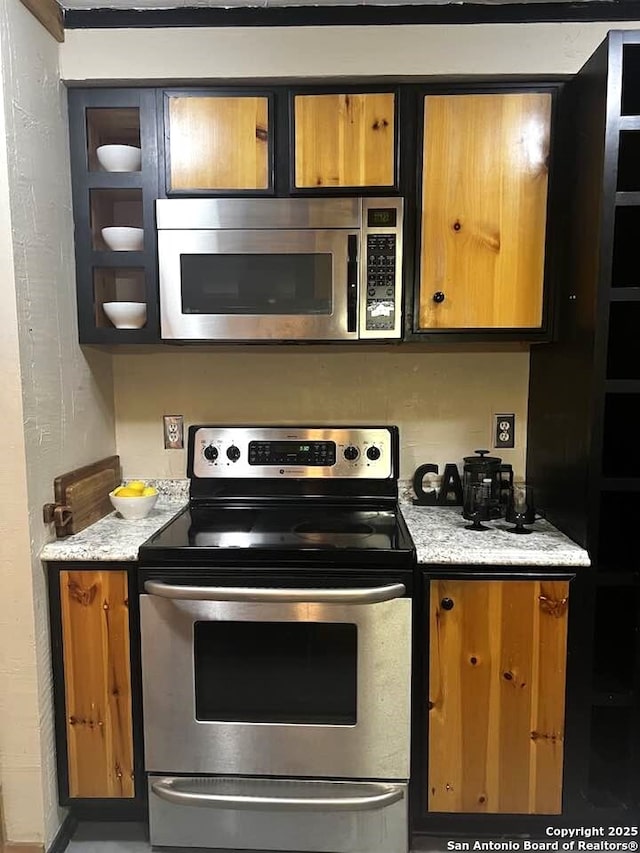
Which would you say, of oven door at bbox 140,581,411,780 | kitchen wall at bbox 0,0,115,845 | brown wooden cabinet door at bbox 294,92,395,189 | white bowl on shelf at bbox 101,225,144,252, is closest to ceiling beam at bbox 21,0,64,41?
kitchen wall at bbox 0,0,115,845

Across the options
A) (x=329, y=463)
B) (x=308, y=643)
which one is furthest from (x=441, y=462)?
(x=308, y=643)

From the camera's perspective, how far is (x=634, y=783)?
163cm

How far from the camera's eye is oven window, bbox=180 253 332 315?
1695 mm

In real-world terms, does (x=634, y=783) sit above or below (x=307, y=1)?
below

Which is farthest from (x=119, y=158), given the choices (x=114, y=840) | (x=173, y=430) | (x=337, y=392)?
(x=114, y=840)

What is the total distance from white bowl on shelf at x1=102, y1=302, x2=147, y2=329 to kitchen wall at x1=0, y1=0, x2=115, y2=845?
0.14 m

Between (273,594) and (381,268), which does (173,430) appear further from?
(381,268)

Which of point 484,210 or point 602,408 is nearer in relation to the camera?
point 602,408

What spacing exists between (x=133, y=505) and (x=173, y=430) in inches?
14.6

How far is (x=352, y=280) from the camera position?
168cm

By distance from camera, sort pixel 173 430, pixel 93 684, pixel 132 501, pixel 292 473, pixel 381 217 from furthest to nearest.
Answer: pixel 173 430, pixel 292 473, pixel 132 501, pixel 381 217, pixel 93 684

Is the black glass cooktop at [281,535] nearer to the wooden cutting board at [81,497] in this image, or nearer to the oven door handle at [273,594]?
the oven door handle at [273,594]

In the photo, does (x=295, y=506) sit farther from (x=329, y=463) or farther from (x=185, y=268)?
(x=185, y=268)

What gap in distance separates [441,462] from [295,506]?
555mm
